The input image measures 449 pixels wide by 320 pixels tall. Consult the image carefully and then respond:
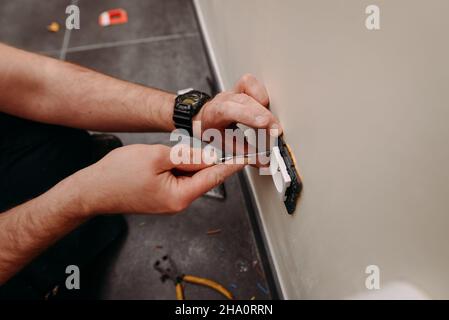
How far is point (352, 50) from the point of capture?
355mm

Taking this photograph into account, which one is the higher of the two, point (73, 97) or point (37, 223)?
point (73, 97)

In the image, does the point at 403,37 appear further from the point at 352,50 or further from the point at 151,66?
the point at 151,66

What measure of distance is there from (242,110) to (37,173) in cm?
66

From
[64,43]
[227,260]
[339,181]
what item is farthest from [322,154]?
[64,43]

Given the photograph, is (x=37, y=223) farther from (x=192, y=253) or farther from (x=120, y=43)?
(x=120, y=43)

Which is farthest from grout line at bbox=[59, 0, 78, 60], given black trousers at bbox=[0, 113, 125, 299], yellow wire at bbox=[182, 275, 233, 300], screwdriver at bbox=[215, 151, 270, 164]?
screwdriver at bbox=[215, 151, 270, 164]

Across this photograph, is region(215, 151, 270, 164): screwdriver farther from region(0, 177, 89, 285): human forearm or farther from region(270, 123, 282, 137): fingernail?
region(0, 177, 89, 285): human forearm

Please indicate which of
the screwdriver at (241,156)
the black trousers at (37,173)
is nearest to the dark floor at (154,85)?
the black trousers at (37,173)

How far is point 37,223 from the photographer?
2.20 ft

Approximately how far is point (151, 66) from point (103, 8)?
2.13 feet

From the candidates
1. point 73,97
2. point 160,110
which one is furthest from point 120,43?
point 160,110

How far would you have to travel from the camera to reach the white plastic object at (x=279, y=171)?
1.88ft

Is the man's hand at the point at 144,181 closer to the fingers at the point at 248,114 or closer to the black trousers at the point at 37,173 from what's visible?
the fingers at the point at 248,114
